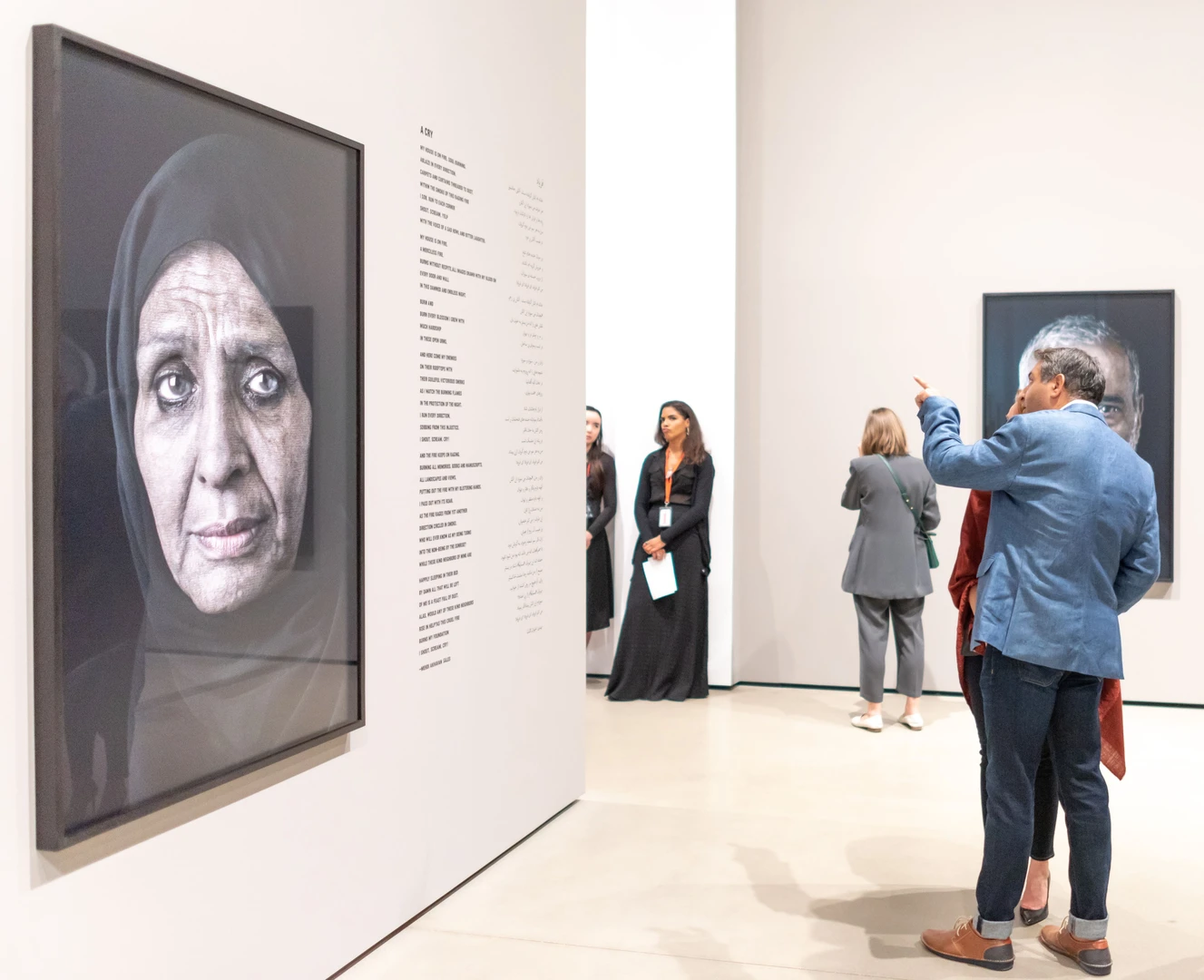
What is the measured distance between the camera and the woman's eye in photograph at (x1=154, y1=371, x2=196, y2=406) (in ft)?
7.18

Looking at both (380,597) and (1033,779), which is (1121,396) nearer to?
(1033,779)

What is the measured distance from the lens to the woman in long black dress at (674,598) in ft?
22.1

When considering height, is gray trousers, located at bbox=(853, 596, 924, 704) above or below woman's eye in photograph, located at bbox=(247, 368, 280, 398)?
below

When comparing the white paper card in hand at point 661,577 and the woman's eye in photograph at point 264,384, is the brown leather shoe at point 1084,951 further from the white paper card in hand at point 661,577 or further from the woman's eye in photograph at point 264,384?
the white paper card in hand at point 661,577

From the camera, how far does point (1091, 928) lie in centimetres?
304

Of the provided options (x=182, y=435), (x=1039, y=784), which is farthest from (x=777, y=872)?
(x=182, y=435)

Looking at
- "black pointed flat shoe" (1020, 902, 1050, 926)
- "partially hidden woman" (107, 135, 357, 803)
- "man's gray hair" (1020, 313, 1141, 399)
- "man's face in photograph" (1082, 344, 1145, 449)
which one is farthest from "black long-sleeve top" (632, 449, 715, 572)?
"partially hidden woman" (107, 135, 357, 803)

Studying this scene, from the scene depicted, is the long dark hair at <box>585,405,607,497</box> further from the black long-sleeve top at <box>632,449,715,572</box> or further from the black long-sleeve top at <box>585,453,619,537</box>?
the black long-sleeve top at <box>632,449,715,572</box>

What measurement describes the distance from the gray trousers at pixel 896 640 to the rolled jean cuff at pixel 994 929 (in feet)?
9.95

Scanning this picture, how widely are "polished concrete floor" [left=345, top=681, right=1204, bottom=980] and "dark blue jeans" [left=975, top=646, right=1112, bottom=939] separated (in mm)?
216

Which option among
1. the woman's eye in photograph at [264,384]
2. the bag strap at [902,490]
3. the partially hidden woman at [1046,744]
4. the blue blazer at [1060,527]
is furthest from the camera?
the bag strap at [902,490]

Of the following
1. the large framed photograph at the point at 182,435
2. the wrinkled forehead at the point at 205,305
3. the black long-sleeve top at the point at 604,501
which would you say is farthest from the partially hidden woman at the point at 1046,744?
the black long-sleeve top at the point at 604,501

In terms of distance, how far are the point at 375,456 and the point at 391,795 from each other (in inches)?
38.1

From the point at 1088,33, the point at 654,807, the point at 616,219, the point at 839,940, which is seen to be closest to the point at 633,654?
the point at 654,807
